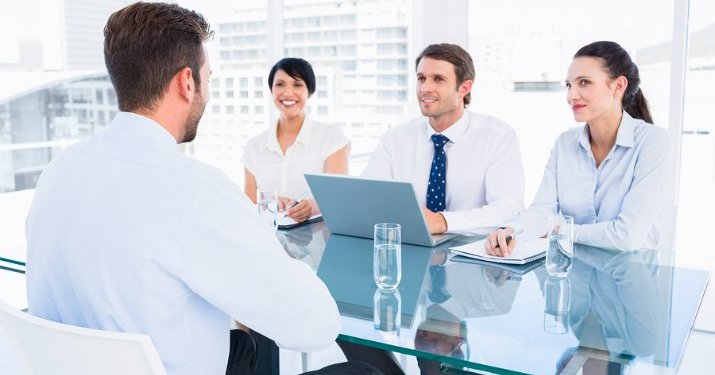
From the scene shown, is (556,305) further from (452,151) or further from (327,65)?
(327,65)

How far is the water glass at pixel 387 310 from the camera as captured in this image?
1489mm

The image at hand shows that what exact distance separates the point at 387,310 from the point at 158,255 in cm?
62

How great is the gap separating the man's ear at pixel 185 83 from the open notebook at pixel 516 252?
103 cm

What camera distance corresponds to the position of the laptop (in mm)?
2047

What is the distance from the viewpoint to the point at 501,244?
80.1 inches

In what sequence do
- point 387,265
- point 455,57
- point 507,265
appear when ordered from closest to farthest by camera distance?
point 387,265, point 507,265, point 455,57

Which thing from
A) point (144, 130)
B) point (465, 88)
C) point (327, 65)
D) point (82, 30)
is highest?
point (82, 30)

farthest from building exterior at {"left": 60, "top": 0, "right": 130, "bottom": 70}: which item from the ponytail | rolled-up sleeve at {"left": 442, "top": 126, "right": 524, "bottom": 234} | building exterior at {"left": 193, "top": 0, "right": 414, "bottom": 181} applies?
the ponytail

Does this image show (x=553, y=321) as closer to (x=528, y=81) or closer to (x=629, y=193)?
(x=629, y=193)

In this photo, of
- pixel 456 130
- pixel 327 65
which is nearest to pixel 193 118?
pixel 456 130

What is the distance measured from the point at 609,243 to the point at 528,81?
1971 mm

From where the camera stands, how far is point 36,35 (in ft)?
16.3

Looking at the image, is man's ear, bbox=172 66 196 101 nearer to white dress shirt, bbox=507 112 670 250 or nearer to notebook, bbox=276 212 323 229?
notebook, bbox=276 212 323 229

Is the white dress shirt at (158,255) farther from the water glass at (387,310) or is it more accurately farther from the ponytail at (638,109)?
the ponytail at (638,109)
